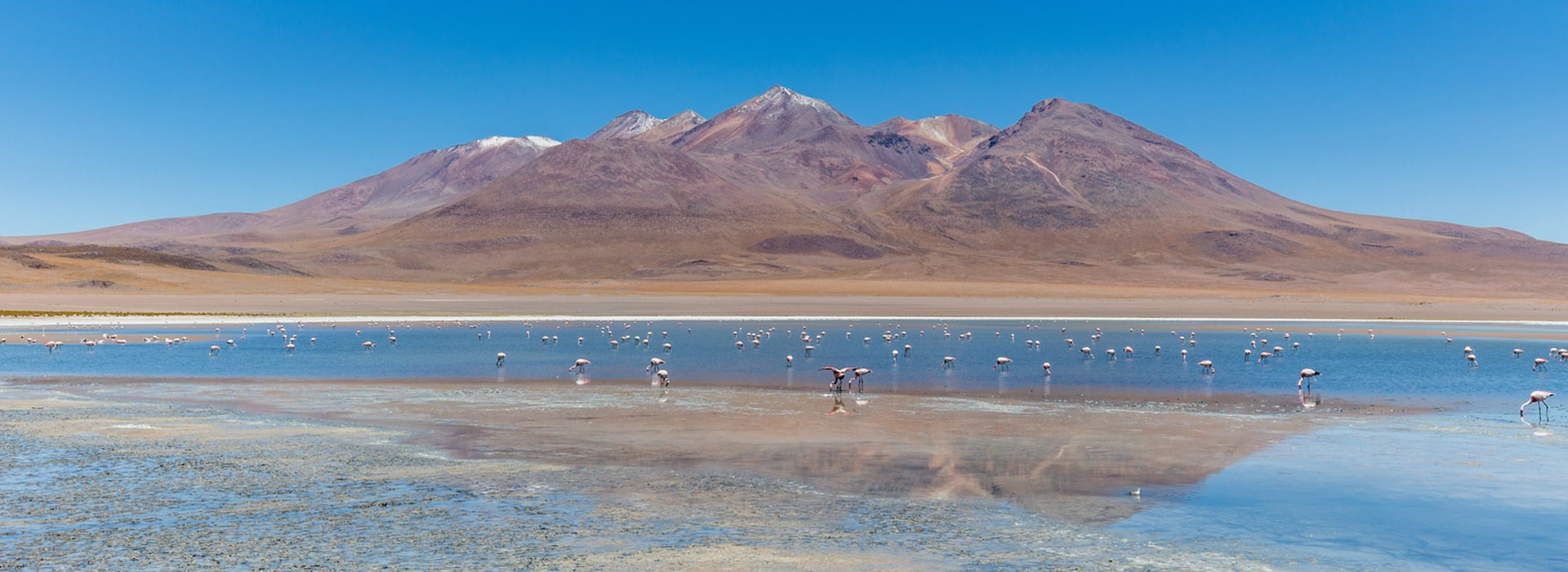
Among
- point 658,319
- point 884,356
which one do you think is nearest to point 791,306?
point 658,319

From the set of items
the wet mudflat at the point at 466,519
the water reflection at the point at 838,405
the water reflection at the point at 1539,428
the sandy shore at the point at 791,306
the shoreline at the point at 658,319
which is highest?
the sandy shore at the point at 791,306

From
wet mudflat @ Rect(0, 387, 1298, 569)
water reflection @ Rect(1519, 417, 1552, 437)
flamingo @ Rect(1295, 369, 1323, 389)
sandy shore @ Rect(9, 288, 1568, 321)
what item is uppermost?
sandy shore @ Rect(9, 288, 1568, 321)

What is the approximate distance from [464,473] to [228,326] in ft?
160

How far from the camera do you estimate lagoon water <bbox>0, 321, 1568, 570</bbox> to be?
12.7 meters

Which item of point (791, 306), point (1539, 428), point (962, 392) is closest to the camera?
point (1539, 428)

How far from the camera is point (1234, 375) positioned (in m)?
→ 33.8

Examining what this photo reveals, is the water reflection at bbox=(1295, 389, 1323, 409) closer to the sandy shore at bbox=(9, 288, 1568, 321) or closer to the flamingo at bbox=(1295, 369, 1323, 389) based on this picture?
the flamingo at bbox=(1295, 369, 1323, 389)

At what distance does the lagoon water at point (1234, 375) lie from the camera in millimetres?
12672

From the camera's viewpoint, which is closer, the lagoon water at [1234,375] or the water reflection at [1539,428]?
the lagoon water at [1234,375]

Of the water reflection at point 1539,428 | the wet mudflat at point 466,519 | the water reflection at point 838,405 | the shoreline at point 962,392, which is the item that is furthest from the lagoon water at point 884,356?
the wet mudflat at point 466,519

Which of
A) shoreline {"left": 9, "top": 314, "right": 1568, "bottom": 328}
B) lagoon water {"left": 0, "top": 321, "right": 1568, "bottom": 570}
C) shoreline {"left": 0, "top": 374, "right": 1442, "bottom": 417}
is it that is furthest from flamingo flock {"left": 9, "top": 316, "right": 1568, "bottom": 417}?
shoreline {"left": 9, "top": 314, "right": 1568, "bottom": 328}

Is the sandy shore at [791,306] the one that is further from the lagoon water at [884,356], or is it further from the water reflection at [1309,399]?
the water reflection at [1309,399]

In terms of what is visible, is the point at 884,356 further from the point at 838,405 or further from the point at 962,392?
the point at 838,405

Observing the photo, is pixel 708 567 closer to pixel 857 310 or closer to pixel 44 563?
pixel 44 563
